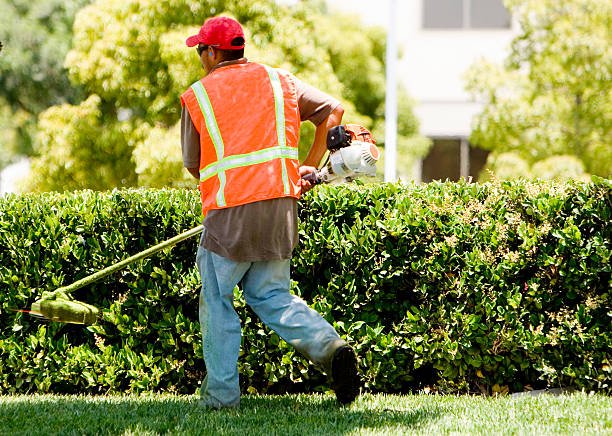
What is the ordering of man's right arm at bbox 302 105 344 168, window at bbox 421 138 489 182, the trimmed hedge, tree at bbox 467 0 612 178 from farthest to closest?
1. window at bbox 421 138 489 182
2. tree at bbox 467 0 612 178
3. the trimmed hedge
4. man's right arm at bbox 302 105 344 168

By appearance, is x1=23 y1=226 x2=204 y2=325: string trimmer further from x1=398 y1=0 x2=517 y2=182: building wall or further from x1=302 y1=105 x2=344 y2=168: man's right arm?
x1=398 y1=0 x2=517 y2=182: building wall

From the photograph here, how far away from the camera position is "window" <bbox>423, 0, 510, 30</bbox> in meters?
20.2

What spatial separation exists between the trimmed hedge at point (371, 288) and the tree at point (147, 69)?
701cm

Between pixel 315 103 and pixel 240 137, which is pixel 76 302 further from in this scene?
pixel 315 103

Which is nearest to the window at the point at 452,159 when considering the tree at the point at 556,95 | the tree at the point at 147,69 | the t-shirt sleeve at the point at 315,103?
the tree at the point at 556,95

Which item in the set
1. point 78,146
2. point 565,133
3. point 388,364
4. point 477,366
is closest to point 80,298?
point 388,364

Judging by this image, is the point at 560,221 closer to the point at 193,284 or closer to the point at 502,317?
the point at 502,317

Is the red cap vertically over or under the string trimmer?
over

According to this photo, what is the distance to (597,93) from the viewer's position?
1328 cm

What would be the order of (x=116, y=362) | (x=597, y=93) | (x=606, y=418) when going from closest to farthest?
1. (x=606, y=418)
2. (x=116, y=362)
3. (x=597, y=93)

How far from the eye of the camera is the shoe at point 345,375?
391cm

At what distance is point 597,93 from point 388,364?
32.0 feet

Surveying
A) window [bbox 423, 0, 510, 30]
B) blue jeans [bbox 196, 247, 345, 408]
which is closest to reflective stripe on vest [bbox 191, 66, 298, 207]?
blue jeans [bbox 196, 247, 345, 408]

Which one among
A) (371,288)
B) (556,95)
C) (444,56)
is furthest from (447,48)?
(371,288)
